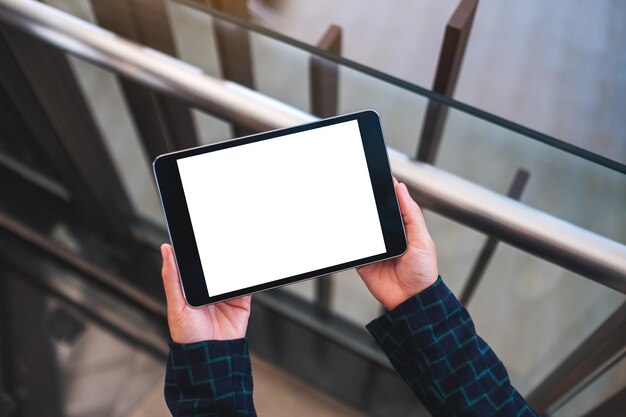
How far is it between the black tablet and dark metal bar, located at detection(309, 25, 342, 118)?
0.09 m

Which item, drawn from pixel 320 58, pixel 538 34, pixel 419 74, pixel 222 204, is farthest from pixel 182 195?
pixel 538 34

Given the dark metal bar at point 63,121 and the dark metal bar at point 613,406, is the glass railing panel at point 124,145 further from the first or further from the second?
the dark metal bar at point 613,406

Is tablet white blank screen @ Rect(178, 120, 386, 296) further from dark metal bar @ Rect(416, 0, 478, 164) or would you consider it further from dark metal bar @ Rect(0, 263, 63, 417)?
dark metal bar @ Rect(0, 263, 63, 417)

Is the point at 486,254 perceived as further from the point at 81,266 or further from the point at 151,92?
the point at 81,266

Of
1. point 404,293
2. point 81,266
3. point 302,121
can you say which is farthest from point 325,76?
point 81,266

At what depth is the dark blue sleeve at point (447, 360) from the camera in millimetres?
425

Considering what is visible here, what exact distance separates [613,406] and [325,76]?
1.42 feet

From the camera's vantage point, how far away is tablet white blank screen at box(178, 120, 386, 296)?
45cm

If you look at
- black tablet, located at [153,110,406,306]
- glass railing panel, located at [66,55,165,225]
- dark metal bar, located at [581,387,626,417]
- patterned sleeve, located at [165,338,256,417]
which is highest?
black tablet, located at [153,110,406,306]

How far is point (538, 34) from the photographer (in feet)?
2.89

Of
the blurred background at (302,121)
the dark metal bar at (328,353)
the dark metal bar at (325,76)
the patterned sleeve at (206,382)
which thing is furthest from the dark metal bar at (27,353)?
the dark metal bar at (325,76)

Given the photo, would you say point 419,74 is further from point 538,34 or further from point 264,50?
point 264,50

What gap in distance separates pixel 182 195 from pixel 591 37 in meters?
0.72

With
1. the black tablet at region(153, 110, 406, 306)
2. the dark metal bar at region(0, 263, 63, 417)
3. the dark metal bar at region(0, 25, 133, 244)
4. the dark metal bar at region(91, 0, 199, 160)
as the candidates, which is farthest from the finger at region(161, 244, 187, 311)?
the dark metal bar at region(0, 263, 63, 417)
